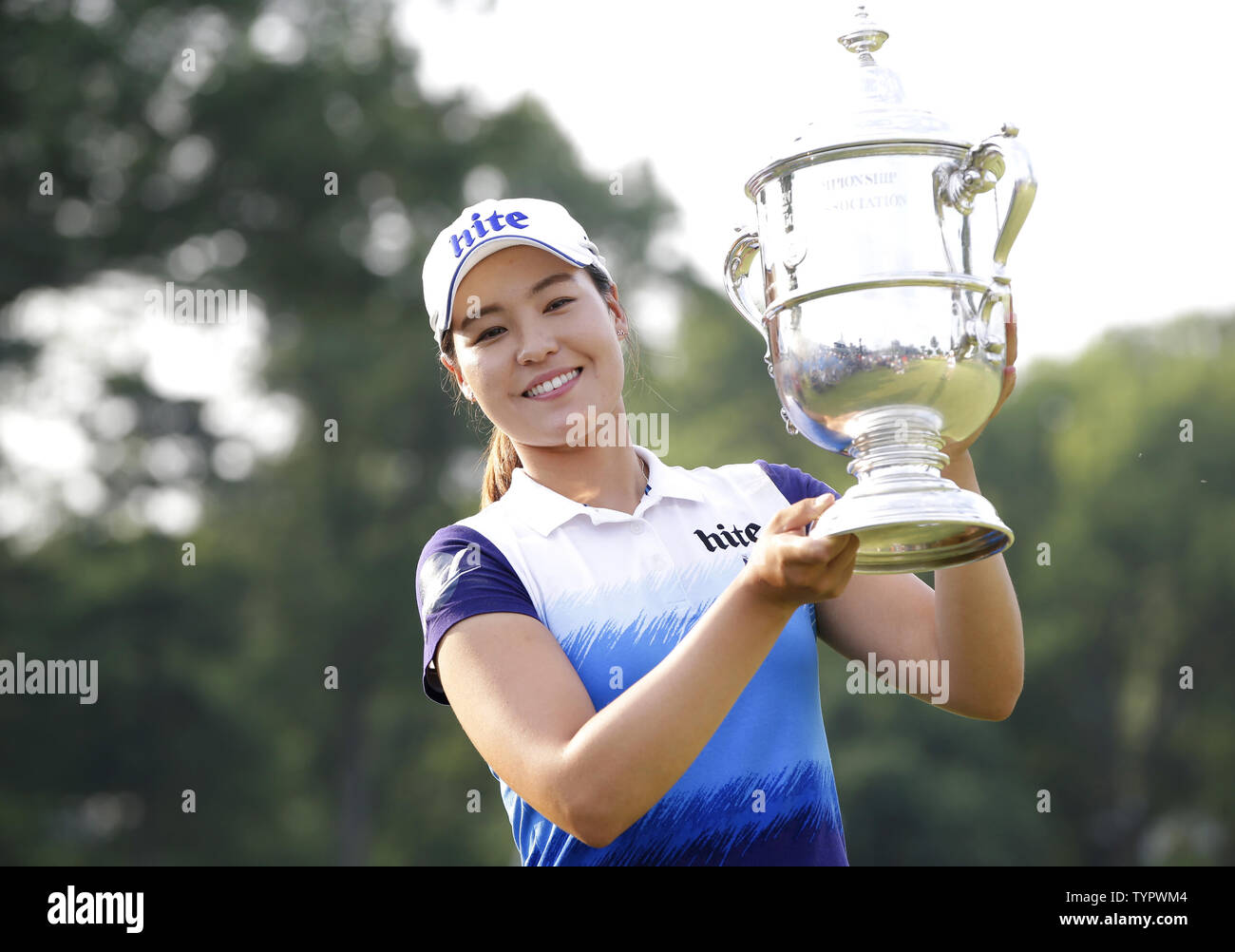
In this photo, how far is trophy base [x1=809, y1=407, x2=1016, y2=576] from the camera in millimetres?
1689

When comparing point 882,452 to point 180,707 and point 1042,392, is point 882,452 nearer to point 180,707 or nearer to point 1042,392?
point 180,707

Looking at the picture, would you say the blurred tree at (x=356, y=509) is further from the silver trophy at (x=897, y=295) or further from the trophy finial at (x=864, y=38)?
the silver trophy at (x=897, y=295)

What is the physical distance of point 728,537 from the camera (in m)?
2.03

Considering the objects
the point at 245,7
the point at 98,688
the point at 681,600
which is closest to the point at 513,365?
the point at 681,600

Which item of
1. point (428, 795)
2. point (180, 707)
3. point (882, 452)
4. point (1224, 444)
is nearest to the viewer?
point (882, 452)

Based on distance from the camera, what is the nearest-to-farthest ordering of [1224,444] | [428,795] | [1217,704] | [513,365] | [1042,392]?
[513,365] < [428,795] < [1217,704] < [1224,444] < [1042,392]

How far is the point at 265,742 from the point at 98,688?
9.28ft

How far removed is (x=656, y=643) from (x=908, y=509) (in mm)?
384

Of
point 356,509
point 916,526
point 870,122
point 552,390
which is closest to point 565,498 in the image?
point 552,390

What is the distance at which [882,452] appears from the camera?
72.4 inches

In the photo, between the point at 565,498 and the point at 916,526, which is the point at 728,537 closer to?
the point at 565,498

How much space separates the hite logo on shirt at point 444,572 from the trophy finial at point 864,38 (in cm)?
84

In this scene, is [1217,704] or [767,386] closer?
[1217,704]

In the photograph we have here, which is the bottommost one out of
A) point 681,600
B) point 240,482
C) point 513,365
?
point 681,600
